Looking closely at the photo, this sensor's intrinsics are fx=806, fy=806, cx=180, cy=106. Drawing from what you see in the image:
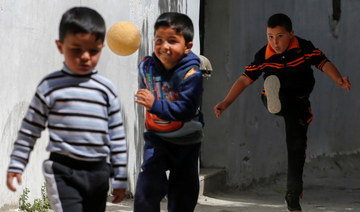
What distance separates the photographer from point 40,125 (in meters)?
3.77

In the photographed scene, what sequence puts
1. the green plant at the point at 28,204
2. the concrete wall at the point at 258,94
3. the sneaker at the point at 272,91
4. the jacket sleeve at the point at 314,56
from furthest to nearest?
the concrete wall at the point at 258,94 → the jacket sleeve at the point at 314,56 → the sneaker at the point at 272,91 → the green plant at the point at 28,204

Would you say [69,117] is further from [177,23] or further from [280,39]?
[280,39]

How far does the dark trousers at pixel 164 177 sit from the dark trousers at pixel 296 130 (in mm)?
1692

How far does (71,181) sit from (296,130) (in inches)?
123

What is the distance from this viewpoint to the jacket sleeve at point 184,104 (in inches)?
183

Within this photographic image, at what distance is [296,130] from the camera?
6.58 meters

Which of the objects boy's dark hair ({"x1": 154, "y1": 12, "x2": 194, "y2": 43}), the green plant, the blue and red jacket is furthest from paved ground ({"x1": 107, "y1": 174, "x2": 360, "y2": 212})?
boy's dark hair ({"x1": 154, "y1": 12, "x2": 194, "y2": 43})

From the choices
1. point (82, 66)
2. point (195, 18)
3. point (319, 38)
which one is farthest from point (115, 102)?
point (319, 38)

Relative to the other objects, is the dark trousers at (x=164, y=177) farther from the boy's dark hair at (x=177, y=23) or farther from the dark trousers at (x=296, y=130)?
the dark trousers at (x=296, y=130)

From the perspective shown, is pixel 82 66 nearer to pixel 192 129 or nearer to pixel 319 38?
pixel 192 129

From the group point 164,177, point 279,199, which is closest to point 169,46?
point 164,177

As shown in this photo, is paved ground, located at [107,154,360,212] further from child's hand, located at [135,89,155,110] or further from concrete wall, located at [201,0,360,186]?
child's hand, located at [135,89,155,110]

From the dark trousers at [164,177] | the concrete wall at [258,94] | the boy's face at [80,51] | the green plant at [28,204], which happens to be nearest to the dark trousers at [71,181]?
the boy's face at [80,51]

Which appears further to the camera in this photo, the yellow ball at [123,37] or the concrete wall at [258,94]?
the concrete wall at [258,94]
